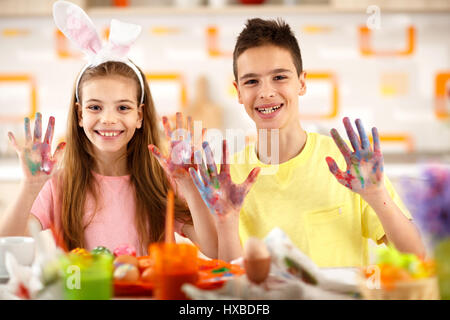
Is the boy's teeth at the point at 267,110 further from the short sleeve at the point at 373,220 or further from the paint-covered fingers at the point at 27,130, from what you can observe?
the paint-covered fingers at the point at 27,130

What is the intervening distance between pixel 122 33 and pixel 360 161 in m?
0.40

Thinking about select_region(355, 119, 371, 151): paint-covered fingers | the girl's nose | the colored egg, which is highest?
the girl's nose

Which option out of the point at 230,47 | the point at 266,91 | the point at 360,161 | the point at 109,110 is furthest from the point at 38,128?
the point at 230,47

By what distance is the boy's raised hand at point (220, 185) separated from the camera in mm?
704

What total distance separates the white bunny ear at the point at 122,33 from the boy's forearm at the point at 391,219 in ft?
1.38

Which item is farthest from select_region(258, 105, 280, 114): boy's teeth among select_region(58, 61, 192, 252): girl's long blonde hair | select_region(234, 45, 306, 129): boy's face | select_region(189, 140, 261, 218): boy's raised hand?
select_region(58, 61, 192, 252): girl's long blonde hair

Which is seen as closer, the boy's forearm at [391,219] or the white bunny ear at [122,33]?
the boy's forearm at [391,219]

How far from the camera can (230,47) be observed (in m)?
2.26

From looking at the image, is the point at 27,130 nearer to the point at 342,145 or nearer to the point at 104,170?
the point at 104,170

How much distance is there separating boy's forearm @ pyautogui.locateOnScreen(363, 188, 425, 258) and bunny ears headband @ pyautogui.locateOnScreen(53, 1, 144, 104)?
1.42 feet

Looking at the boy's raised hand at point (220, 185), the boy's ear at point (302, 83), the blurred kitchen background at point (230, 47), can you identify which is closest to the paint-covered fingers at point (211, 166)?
the boy's raised hand at point (220, 185)

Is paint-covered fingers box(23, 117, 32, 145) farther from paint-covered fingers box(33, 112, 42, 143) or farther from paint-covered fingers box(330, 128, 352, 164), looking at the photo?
paint-covered fingers box(330, 128, 352, 164)

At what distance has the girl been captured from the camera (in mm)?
785

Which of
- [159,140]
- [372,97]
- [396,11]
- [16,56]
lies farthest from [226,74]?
[159,140]
